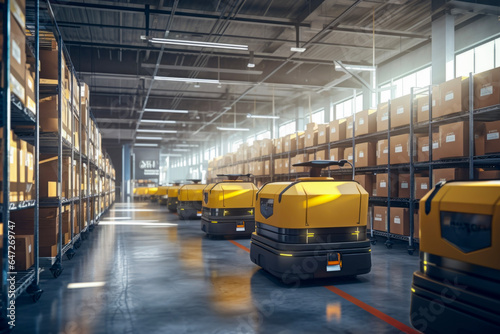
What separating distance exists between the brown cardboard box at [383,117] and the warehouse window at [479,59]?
390 cm

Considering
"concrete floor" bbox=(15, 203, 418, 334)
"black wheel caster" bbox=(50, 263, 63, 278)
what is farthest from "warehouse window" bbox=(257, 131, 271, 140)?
"black wheel caster" bbox=(50, 263, 63, 278)

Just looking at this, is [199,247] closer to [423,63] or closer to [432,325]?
[432,325]

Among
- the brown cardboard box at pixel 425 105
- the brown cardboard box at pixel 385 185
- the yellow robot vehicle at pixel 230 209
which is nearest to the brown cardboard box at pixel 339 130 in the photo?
the brown cardboard box at pixel 385 185

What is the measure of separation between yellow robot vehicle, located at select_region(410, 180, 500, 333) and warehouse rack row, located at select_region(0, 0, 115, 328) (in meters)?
3.04

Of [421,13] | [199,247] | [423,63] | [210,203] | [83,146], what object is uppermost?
[421,13]

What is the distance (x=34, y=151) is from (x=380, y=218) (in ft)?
21.1

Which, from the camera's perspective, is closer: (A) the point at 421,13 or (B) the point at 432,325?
(B) the point at 432,325

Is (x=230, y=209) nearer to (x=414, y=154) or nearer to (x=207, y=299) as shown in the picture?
(x=414, y=154)

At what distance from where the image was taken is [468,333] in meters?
2.35

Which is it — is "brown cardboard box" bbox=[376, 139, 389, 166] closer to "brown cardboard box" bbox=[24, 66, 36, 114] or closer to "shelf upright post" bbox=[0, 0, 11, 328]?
"brown cardboard box" bbox=[24, 66, 36, 114]

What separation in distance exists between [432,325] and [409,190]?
5143 mm

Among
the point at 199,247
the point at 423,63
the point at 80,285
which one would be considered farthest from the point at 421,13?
the point at 80,285

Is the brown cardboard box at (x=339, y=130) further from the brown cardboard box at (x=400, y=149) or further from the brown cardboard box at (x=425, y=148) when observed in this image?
the brown cardboard box at (x=425, y=148)

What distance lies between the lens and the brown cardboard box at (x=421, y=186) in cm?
689
